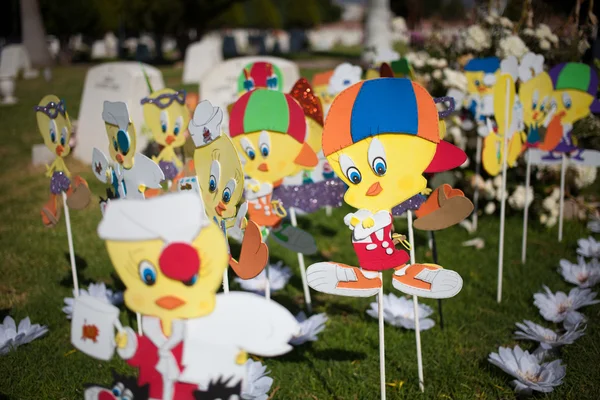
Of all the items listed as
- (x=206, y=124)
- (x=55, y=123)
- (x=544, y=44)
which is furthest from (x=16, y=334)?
(x=544, y=44)

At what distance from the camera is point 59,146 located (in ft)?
8.66

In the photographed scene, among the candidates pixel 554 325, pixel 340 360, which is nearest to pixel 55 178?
pixel 340 360

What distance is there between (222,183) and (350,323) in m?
1.38

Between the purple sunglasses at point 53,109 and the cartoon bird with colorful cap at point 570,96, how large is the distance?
2786 millimetres

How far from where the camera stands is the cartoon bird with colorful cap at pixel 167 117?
321 centimetres

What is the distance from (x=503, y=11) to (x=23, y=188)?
5053 mm

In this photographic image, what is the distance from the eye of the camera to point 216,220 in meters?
2.15

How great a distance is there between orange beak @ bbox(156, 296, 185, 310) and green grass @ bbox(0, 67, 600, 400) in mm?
1124

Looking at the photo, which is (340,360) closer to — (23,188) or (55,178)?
(55,178)

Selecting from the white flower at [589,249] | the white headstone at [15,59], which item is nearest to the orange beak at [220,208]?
the white flower at [589,249]

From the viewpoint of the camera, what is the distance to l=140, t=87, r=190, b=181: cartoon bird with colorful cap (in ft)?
10.5

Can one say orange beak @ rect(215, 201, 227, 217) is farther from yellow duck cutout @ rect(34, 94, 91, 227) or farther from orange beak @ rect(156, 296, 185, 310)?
yellow duck cutout @ rect(34, 94, 91, 227)

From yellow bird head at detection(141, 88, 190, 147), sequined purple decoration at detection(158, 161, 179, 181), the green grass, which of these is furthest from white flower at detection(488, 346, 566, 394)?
yellow bird head at detection(141, 88, 190, 147)

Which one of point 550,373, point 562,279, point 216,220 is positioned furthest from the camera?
point 562,279
